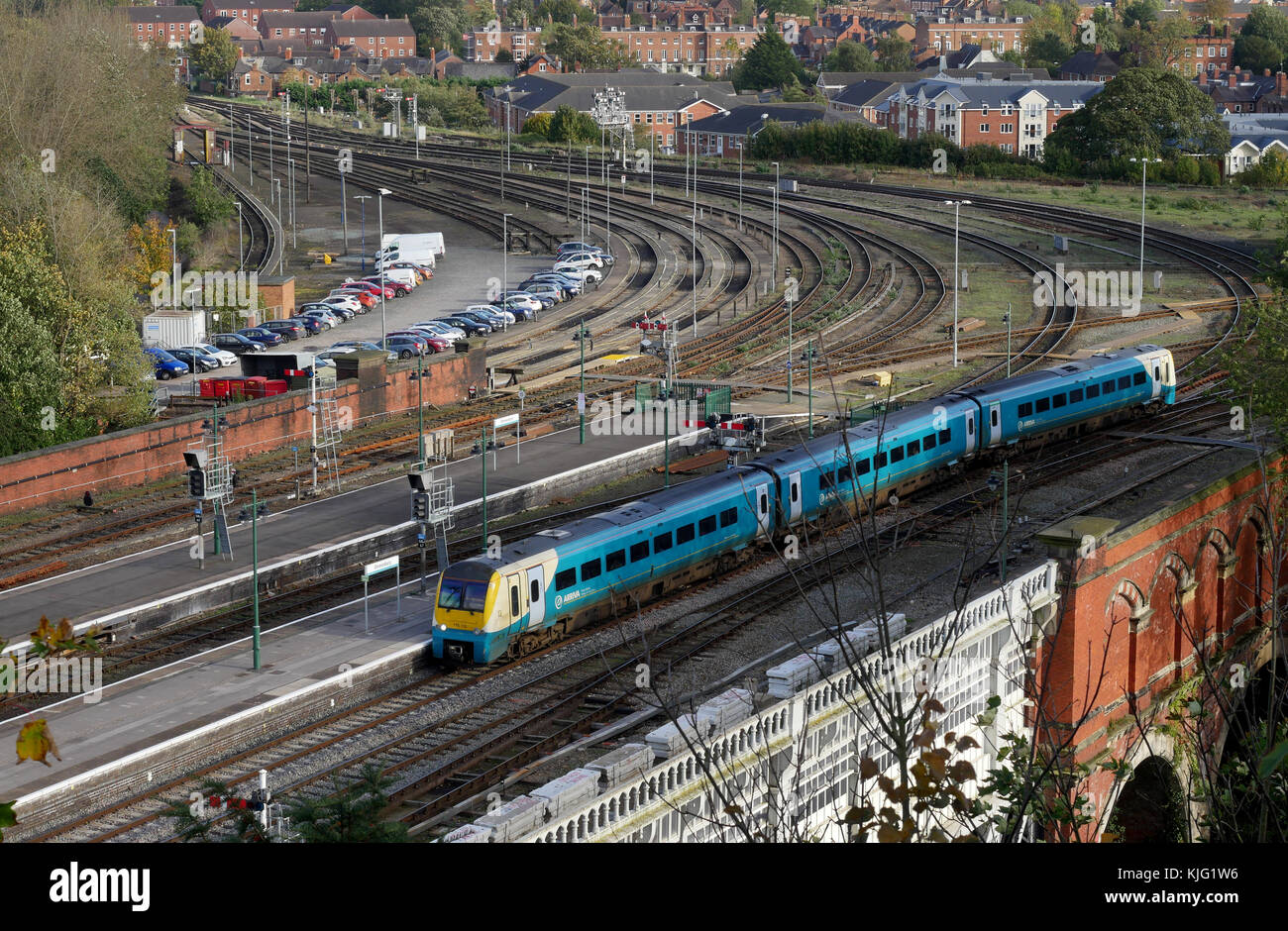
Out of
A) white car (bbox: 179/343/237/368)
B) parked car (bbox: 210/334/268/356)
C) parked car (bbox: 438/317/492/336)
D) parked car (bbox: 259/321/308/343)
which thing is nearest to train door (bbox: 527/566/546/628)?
white car (bbox: 179/343/237/368)

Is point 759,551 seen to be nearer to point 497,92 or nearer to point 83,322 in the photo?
point 83,322

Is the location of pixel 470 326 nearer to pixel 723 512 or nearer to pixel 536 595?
pixel 723 512

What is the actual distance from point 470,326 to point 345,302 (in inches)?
271

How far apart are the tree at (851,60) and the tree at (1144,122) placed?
87.6 m

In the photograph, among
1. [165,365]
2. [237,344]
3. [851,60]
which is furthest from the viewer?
[851,60]

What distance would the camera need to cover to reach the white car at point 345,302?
7131cm

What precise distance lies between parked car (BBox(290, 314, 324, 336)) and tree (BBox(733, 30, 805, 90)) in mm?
112400

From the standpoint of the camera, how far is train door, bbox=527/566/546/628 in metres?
29.9

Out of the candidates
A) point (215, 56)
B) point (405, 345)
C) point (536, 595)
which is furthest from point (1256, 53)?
point (536, 595)

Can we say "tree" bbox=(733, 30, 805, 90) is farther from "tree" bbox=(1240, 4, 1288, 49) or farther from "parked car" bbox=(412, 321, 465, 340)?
"parked car" bbox=(412, 321, 465, 340)

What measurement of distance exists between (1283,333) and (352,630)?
72.0 feet

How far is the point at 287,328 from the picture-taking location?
67.0 meters
